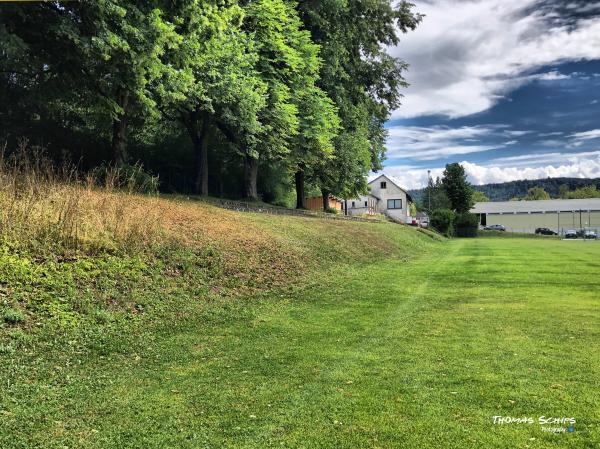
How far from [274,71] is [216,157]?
11.2m

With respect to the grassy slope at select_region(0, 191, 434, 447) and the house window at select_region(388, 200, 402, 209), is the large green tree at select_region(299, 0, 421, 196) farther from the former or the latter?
the house window at select_region(388, 200, 402, 209)

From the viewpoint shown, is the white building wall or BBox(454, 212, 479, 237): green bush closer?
BBox(454, 212, 479, 237): green bush

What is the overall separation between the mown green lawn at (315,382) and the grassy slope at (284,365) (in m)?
0.02

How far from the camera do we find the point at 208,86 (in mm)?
20422

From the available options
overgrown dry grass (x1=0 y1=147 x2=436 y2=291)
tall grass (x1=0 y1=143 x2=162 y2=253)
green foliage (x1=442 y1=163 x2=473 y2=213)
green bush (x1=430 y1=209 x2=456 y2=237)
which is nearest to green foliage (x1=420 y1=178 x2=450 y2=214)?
green foliage (x1=442 y1=163 x2=473 y2=213)

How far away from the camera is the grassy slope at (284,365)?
4.25 meters

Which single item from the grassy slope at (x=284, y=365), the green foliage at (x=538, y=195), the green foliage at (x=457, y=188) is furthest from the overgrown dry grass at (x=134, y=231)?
the green foliage at (x=538, y=195)

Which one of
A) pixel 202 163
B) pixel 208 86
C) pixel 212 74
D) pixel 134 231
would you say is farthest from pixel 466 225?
pixel 134 231

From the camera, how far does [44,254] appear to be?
8070 millimetres

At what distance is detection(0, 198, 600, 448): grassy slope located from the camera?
4.25 m

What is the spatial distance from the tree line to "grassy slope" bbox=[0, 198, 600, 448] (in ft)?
18.7

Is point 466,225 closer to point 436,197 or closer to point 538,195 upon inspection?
point 436,197

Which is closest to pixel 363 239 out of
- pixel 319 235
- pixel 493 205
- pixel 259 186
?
pixel 319 235

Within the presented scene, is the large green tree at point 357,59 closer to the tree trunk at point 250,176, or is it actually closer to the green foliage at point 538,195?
the tree trunk at point 250,176
